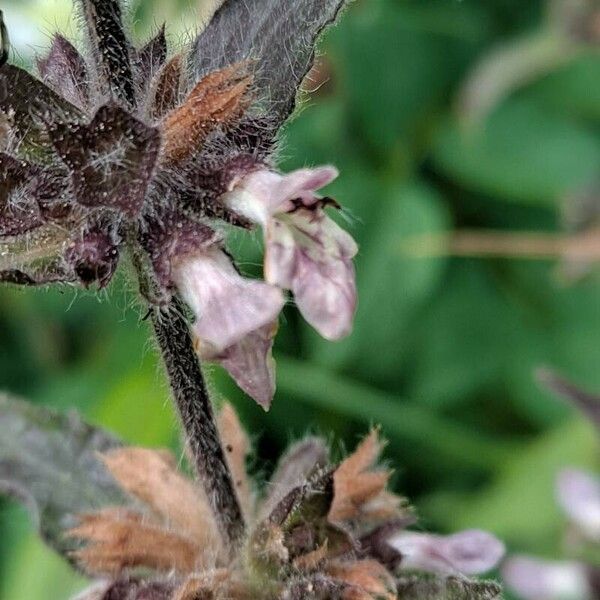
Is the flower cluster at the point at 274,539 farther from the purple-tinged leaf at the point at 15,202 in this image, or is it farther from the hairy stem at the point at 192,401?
the purple-tinged leaf at the point at 15,202

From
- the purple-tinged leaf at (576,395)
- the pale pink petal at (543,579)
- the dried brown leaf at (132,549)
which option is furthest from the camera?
the pale pink petal at (543,579)

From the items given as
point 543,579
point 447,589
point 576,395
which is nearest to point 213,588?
point 447,589

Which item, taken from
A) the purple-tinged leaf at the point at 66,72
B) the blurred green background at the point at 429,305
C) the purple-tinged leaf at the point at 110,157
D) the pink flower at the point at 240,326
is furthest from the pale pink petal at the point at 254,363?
the blurred green background at the point at 429,305

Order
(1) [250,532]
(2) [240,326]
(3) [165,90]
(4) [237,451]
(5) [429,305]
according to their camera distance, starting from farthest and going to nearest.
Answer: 1. (5) [429,305]
2. (4) [237,451]
3. (1) [250,532]
4. (3) [165,90]
5. (2) [240,326]

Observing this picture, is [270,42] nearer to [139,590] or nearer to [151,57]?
[151,57]

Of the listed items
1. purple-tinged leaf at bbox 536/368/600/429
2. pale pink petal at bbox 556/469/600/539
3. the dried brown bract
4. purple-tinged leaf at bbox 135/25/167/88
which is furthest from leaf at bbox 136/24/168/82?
pale pink petal at bbox 556/469/600/539
